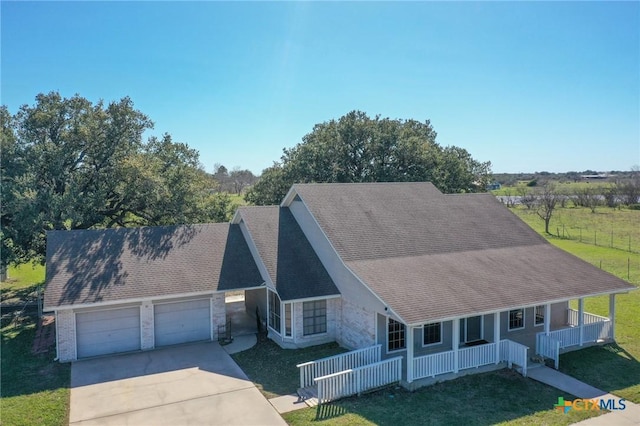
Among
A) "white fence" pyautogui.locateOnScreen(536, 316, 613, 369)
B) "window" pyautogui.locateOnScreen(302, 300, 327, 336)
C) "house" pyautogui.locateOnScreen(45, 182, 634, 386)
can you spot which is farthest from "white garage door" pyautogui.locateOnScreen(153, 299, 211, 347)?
"white fence" pyautogui.locateOnScreen(536, 316, 613, 369)

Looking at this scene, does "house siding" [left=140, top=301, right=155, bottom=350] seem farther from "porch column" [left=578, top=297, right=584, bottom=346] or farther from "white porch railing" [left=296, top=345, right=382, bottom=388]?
"porch column" [left=578, top=297, right=584, bottom=346]

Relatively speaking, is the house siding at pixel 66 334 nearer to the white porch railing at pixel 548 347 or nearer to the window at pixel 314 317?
the window at pixel 314 317

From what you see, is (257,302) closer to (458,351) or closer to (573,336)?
(458,351)

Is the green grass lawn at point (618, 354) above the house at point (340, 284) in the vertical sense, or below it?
below

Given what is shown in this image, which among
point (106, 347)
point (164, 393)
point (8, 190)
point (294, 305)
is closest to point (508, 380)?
point (294, 305)

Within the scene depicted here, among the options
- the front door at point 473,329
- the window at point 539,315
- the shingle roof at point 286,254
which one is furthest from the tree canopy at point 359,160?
the front door at point 473,329

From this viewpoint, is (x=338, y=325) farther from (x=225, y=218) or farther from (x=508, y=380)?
(x=225, y=218)

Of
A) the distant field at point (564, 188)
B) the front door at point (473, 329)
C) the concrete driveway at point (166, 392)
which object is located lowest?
the concrete driveway at point (166, 392)
